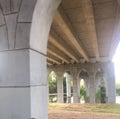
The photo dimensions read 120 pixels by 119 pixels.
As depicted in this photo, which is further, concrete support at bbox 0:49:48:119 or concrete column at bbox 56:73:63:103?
concrete column at bbox 56:73:63:103

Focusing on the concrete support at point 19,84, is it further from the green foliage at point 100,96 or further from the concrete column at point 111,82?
the green foliage at point 100,96

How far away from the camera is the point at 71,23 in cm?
627

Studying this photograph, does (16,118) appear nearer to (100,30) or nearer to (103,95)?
(100,30)

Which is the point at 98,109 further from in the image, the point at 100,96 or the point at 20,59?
the point at 100,96

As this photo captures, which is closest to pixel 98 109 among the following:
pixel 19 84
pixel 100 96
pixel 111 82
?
pixel 19 84

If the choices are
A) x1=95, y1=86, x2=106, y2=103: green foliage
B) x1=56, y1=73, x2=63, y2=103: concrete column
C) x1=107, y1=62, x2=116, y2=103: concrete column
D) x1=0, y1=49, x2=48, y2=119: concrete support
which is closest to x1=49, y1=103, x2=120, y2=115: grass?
x1=0, y1=49, x2=48, y2=119: concrete support

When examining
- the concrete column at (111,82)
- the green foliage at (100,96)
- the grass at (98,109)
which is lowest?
A: the green foliage at (100,96)

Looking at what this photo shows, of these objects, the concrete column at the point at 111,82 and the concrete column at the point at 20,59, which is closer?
the concrete column at the point at 20,59

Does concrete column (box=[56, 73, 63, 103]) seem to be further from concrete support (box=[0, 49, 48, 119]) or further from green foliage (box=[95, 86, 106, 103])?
concrete support (box=[0, 49, 48, 119])

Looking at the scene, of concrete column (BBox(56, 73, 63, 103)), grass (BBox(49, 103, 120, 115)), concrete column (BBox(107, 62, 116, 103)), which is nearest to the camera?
grass (BBox(49, 103, 120, 115))

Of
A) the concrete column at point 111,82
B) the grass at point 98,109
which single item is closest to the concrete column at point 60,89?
the concrete column at point 111,82

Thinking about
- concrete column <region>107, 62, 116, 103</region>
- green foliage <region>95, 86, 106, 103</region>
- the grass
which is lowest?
green foliage <region>95, 86, 106, 103</region>

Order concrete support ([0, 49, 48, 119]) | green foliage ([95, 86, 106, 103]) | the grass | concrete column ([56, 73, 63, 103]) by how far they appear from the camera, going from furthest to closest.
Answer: green foliage ([95, 86, 106, 103]) → concrete column ([56, 73, 63, 103]) → the grass → concrete support ([0, 49, 48, 119])

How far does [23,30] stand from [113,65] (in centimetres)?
1595
